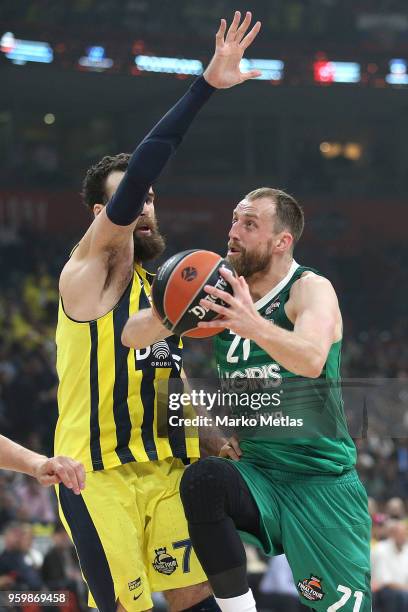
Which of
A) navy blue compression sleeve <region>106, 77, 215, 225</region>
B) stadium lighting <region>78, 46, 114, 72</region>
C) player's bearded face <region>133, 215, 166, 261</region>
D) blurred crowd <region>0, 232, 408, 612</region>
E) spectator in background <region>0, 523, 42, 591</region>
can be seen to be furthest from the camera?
stadium lighting <region>78, 46, 114, 72</region>

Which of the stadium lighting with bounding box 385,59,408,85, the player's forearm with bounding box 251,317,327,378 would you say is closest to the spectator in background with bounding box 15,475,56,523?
the player's forearm with bounding box 251,317,327,378

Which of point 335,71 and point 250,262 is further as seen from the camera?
point 335,71

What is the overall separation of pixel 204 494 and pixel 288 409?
56 cm

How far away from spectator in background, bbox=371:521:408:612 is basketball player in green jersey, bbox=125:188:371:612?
5515 millimetres

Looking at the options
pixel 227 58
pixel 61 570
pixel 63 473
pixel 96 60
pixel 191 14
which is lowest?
pixel 61 570

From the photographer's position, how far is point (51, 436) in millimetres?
13547

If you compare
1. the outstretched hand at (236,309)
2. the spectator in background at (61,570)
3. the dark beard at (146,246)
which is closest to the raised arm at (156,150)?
the dark beard at (146,246)

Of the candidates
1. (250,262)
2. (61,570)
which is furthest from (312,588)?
(61,570)

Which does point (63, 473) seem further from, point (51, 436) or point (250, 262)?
point (51, 436)

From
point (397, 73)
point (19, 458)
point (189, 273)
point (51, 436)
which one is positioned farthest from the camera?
point (397, 73)

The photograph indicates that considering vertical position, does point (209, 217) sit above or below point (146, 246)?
above

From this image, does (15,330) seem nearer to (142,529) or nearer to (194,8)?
(194,8)

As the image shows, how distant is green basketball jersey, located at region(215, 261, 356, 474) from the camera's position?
156 inches

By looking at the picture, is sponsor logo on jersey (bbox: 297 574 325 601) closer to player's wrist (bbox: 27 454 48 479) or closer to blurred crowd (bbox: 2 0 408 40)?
player's wrist (bbox: 27 454 48 479)
